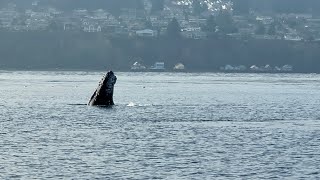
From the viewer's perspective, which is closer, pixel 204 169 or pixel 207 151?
pixel 204 169

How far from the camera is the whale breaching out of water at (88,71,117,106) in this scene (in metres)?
92.8

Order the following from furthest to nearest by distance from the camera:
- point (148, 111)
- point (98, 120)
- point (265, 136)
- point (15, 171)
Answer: point (148, 111), point (98, 120), point (265, 136), point (15, 171)

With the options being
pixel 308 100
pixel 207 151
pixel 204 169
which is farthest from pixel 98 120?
pixel 308 100

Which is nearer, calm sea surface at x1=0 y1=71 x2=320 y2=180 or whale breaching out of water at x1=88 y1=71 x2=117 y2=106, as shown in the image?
calm sea surface at x1=0 y1=71 x2=320 y2=180

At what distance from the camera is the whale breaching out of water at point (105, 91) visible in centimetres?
9281

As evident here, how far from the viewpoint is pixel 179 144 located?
2662 inches

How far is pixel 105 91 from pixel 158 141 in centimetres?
2555

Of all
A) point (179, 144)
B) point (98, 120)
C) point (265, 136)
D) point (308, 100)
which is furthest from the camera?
point (308, 100)

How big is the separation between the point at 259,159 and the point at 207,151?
145 inches

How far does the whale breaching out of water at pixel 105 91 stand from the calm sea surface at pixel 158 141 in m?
1.09

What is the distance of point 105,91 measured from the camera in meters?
94.4

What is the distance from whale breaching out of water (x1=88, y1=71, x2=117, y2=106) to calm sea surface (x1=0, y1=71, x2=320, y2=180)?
109cm

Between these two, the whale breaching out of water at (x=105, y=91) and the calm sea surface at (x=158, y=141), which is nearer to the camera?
the calm sea surface at (x=158, y=141)

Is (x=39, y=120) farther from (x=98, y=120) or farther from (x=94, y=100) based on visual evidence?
(x=94, y=100)
